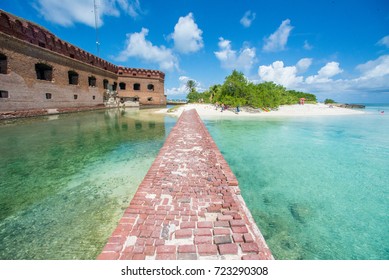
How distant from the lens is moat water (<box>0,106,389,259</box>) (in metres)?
2.92

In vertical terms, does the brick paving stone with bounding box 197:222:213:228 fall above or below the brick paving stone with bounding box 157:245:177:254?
above

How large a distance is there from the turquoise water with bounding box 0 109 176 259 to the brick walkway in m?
0.78

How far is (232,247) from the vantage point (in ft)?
7.18

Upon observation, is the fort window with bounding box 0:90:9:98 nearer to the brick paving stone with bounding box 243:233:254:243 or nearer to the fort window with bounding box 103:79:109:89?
the fort window with bounding box 103:79:109:89

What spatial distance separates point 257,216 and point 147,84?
130 feet

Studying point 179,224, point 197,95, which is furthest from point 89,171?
point 197,95

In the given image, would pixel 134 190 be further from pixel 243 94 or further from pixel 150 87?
pixel 150 87

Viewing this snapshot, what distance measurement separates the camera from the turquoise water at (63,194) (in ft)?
9.04

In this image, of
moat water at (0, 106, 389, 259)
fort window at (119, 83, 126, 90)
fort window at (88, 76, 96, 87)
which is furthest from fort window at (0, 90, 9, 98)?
fort window at (119, 83, 126, 90)

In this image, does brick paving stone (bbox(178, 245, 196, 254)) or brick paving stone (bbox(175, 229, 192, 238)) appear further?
brick paving stone (bbox(175, 229, 192, 238))

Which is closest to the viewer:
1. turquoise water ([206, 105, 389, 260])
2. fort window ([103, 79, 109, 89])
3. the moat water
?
the moat water

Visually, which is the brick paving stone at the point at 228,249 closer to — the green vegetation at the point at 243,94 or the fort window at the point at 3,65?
the fort window at the point at 3,65

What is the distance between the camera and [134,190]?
446 cm
